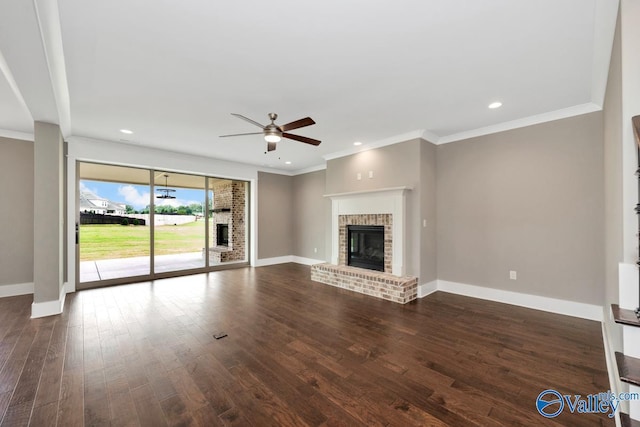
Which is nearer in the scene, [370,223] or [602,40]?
[602,40]

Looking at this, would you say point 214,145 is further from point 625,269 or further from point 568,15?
point 625,269

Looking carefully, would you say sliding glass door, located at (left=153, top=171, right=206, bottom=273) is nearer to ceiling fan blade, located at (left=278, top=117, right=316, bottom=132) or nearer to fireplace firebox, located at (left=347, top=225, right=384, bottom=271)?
fireplace firebox, located at (left=347, top=225, right=384, bottom=271)

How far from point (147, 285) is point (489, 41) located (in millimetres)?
6208

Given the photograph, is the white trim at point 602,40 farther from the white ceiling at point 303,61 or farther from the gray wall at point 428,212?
the gray wall at point 428,212

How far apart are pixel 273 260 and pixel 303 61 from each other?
5766mm

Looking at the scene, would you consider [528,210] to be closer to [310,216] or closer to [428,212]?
[428,212]

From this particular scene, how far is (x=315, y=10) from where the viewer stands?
181 cm

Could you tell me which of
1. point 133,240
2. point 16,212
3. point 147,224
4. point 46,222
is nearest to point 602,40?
point 46,222

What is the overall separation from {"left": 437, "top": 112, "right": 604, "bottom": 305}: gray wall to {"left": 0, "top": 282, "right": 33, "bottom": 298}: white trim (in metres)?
7.13

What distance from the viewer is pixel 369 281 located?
14.5ft

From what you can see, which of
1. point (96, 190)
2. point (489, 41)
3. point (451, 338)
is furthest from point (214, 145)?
point (451, 338)

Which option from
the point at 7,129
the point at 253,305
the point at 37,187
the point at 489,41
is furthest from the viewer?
the point at 7,129

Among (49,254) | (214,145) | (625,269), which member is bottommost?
(49,254)

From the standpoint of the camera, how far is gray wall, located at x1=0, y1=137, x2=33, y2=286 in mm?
4262
